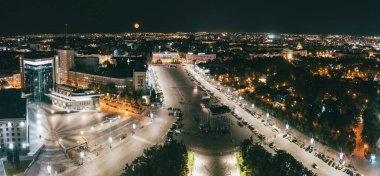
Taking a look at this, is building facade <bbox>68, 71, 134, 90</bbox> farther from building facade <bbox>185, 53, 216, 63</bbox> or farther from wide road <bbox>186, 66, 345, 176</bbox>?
building facade <bbox>185, 53, 216, 63</bbox>

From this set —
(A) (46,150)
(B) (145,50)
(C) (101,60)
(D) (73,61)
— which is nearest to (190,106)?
(A) (46,150)

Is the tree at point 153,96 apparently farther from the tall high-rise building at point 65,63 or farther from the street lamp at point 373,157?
the street lamp at point 373,157

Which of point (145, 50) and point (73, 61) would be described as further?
point (145, 50)

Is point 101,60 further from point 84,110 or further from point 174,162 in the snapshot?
point 174,162

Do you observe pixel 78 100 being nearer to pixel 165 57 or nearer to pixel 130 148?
A: pixel 130 148

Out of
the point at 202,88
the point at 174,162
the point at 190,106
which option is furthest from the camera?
the point at 202,88

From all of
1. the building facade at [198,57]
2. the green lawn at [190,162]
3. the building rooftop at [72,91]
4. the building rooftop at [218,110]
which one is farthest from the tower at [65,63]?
the green lawn at [190,162]

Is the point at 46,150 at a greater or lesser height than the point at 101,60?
lesser
